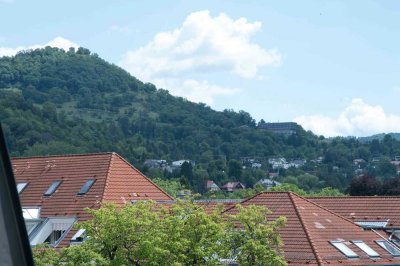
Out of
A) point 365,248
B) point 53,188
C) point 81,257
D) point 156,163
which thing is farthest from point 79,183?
point 156,163

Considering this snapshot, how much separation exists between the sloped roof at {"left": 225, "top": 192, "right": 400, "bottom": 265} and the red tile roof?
17.8 ft

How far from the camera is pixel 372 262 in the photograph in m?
33.4

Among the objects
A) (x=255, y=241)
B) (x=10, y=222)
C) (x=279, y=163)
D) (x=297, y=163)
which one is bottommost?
(x=255, y=241)

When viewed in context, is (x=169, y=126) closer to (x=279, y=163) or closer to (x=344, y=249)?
(x=279, y=163)

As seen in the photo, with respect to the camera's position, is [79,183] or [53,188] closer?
[79,183]

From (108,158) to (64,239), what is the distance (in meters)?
5.80

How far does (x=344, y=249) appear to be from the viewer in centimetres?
3316

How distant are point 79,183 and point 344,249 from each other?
11.7 m

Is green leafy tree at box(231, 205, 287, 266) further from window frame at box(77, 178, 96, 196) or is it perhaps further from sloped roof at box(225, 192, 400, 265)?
window frame at box(77, 178, 96, 196)

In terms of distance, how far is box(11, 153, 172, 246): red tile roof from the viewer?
121ft

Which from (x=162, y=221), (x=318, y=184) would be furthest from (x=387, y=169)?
(x=162, y=221)

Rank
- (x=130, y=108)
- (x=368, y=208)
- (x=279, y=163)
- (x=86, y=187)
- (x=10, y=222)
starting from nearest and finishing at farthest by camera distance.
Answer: (x=10, y=222) < (x=86, y=187) < (x=368, y=208) < (x=130, y=108) < (x=279, y=163)

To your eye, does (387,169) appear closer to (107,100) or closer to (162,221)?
(107,100)

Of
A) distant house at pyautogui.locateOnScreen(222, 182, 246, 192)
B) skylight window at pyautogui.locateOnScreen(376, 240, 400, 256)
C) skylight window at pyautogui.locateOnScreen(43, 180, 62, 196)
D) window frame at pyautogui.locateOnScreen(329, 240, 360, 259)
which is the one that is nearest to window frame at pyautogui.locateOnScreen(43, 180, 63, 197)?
skylight window at pyautogui.locateOnScreen(43, 180, 62, 196)
